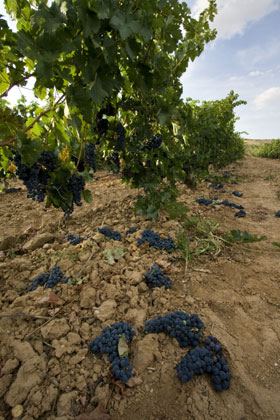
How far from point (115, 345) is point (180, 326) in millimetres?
515

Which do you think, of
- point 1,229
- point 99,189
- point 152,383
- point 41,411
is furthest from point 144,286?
point 99,189

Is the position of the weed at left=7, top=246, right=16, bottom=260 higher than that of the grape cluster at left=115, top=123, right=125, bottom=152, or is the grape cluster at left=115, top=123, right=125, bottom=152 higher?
the grape cluster at left=115, top=123, right=125, bottom=152

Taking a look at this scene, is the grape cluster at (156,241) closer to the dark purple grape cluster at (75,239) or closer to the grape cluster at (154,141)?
the dark purple grape cluster at (75,239)

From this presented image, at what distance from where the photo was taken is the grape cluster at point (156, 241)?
3.05 m

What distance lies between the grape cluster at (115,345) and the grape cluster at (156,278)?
58 centimetres

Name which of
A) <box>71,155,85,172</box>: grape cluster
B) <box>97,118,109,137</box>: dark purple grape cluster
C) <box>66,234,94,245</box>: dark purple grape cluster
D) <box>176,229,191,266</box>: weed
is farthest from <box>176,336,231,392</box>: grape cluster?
<box>97,118,109,137</box>: dark purple grape cluster

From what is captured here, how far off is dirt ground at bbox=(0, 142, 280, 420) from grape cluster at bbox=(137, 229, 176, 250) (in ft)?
0.37

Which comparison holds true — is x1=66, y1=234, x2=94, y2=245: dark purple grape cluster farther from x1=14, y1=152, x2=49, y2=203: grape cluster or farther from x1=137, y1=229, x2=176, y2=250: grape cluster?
x1=14, y1=152, x2=49, y2=203: grape cluster

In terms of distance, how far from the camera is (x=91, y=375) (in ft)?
5.31

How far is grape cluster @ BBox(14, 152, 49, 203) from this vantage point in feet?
5.24

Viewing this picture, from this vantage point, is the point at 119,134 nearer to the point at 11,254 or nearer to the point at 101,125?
the point at 101,125

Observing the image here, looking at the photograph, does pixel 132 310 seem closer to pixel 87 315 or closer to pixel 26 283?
pixel 87 315

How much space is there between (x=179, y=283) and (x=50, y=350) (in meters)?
1.35

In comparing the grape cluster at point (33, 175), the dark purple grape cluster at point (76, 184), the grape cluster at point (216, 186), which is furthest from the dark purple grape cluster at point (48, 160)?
the grape cluster at point (216, 186)
